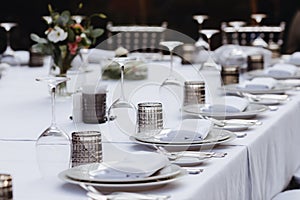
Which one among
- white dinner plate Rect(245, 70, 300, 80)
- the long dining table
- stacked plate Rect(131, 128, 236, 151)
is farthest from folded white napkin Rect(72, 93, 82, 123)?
white dinner plate Rect(245, 70, 300, 80)

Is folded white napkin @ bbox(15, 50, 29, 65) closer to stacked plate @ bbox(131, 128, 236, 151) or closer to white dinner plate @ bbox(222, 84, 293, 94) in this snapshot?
white dinner plate @ bbox(222, 84, 293, 94)

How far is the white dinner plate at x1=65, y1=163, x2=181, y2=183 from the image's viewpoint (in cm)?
173

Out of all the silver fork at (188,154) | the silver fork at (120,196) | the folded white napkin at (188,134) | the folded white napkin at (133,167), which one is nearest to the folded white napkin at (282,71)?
the folded white napkin at (188,134)

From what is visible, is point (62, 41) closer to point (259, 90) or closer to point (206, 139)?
point (259, 90)

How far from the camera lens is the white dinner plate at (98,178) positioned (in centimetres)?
173

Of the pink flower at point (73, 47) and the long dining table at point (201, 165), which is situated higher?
the pink flower at point (73, 47)

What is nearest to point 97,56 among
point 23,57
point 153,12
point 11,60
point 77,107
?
point 11,60

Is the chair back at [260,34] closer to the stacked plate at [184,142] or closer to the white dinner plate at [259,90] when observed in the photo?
the white dinner plate at [259,90]

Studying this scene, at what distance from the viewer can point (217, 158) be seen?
2.14 metres

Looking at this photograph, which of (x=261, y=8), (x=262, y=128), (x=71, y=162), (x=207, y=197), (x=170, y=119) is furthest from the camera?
(x=261, y=8)

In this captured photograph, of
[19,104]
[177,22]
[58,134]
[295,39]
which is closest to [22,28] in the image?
[177,22]

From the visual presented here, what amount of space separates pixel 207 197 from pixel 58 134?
480 millimetres

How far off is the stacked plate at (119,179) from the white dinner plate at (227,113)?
891 millimetres

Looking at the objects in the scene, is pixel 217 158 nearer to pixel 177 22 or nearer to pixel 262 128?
pixel 262 128
